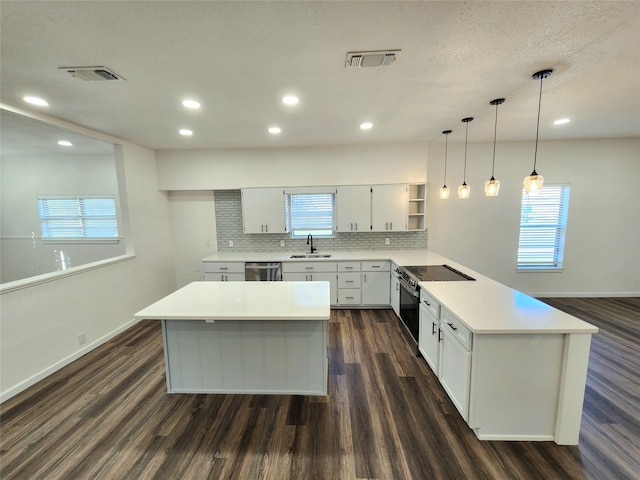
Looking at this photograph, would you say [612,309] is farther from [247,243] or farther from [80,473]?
Result: [80,473]

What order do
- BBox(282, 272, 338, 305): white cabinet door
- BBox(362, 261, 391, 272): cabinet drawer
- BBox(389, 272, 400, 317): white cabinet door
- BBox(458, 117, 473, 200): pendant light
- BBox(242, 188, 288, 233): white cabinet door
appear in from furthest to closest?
BBox(242, 188, 288, 233): white cabinet door < BBox(282, 272, 338, 305): white cabinet door < BBox(362, 261, 391, 272): cabinet drawer < BBox(389, 272, 400, 317): white cabinet door < BBox(458, 117, 473, 200): pendant light

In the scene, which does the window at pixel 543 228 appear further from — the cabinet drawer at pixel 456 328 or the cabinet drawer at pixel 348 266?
the cabinet drawer at pixel 456 328

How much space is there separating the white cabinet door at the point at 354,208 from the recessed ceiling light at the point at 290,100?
1.97 meters

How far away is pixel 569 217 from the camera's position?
4449 millimetres

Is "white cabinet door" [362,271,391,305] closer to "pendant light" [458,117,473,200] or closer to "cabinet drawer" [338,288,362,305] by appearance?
"cabinet drawer" [338,288,362,305]

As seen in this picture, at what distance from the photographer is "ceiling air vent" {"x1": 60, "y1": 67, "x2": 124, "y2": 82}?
1.82 metres

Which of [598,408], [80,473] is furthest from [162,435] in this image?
[598,408]

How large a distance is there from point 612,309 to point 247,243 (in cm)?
619

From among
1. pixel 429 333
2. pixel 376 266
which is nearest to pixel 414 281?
pixel 429 333

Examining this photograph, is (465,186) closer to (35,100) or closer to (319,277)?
(319,277)

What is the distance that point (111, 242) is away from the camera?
492cm

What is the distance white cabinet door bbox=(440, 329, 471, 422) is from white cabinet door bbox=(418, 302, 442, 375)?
0.09 meters

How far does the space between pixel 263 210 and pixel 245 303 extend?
8.04 ft

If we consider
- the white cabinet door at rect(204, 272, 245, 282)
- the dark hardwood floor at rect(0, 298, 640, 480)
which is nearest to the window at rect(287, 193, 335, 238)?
the white cabinet door at rect(204, 272, 245, 282)
